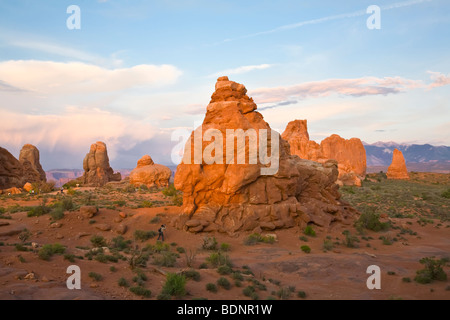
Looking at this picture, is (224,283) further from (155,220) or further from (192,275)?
(155,220)

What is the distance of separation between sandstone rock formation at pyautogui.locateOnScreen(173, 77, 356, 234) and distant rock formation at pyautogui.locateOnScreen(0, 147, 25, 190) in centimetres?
2726

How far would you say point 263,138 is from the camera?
19.5 meters

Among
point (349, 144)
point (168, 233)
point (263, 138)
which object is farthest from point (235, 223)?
point (349, 144)

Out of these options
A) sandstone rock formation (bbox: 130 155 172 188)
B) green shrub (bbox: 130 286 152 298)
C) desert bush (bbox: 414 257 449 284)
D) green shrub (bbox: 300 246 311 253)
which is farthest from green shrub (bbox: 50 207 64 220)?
sandstone rock formation (bbox: 130 155 172 188)

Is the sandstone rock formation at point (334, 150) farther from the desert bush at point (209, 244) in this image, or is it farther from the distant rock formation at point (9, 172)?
the distant rock formation at point (9, 172)

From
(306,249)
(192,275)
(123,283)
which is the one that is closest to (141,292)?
(123,283)

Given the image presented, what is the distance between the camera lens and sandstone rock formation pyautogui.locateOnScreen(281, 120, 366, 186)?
50.8 meters

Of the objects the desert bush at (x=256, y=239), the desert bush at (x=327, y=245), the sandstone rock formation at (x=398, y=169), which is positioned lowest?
the desert bush at (x=327, y=245)

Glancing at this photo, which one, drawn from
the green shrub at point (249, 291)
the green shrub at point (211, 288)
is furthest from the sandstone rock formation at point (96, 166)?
the green shrub at point (249, 291)

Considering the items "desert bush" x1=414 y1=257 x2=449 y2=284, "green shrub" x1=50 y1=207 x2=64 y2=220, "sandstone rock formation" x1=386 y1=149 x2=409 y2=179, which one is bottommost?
"desert bush" x1=414 y1=257 x2=449 y2=284

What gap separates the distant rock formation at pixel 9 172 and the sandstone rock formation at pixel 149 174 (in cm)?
1296

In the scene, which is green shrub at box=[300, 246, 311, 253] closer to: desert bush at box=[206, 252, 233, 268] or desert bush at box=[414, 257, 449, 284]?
desert bush at box=[206, 252, 233, 268]

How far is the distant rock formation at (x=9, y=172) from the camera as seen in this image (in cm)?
3602

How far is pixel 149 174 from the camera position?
41625mm
